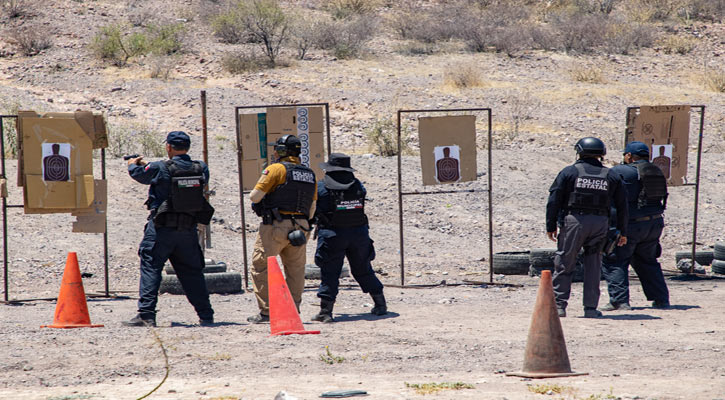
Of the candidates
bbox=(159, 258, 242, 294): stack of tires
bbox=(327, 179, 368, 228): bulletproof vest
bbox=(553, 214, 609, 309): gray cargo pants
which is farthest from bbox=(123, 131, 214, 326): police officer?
bbox=(553, 214, 609, 309): gray cargo pants

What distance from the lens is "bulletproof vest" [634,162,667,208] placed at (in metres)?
9.65

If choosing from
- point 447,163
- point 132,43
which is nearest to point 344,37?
point 132,43

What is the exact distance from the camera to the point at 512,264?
41.6 ft

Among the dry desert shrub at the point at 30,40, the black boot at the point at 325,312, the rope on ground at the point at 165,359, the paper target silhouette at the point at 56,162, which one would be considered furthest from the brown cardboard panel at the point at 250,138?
the dry desert shrub at the point at 30,40

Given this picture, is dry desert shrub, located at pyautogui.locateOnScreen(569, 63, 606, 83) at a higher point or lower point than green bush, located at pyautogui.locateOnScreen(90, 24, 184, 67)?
lower

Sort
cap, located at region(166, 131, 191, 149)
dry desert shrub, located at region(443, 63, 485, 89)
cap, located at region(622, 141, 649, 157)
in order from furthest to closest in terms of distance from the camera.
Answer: dry desert shrub, located at region(443, 63, 485, 89) → cap, located at region(622, 141, 649, 157) → cap, located at region(166, 131, 191, 149)

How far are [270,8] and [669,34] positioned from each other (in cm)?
1603

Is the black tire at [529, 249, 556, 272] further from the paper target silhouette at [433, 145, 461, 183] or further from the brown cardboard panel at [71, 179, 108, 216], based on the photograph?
the brown cardboard panel at [71, 179, 108, 216]

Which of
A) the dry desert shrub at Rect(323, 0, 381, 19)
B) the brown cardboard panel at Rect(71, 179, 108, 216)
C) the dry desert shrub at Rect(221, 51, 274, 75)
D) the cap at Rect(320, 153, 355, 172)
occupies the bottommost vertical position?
the brown cardboard panel at Rect(71, 179, 108, 216)

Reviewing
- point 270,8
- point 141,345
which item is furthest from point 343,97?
point 141,345

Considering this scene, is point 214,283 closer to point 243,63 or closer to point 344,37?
point 243,63

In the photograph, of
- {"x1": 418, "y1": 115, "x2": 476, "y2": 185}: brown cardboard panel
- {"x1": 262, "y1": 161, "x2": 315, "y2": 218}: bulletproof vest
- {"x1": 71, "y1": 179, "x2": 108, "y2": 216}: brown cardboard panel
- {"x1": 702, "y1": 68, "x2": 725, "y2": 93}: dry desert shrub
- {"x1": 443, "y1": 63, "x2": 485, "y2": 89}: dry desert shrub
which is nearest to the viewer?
{"x1": 262, "y1": 161, "x2": 315, "y2": 218}: bulletproof vest

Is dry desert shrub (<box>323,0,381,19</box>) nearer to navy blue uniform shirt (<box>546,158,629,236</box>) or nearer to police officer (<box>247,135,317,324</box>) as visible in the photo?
navy blue uniform shirt (<box>546,158,629,236</box>)

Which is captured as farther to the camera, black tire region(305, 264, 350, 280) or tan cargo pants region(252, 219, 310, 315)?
black tire region(305, 264, 350, 280)
